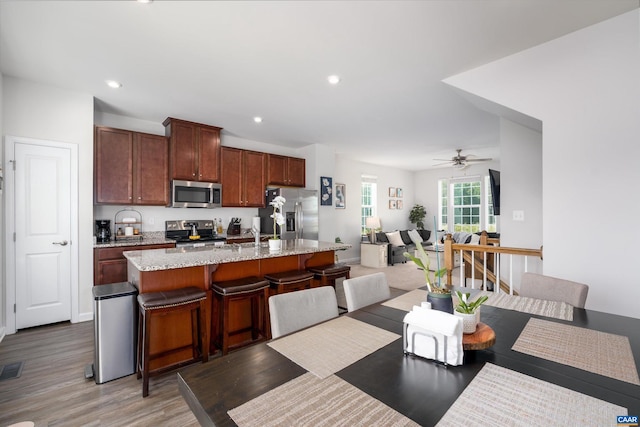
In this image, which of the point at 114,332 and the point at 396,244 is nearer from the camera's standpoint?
the point at 114,332

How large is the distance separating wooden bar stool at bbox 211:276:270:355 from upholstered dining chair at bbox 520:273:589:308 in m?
1.94

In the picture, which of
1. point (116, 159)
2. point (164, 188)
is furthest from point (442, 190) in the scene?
point (116, 159)

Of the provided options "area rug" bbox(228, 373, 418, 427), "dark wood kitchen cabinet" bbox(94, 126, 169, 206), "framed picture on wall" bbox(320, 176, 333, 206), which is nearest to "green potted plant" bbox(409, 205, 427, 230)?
"framed picture on wall" bbox(320, 176, 333, 206)

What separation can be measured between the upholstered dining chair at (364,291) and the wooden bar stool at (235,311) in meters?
1.01

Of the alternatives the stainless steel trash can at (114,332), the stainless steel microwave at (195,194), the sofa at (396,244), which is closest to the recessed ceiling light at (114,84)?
the stainless steel microwave at (195,194)

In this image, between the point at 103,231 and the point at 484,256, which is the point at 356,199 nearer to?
the point at 484,256

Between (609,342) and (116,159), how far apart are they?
4813 mm

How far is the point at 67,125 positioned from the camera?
10.9 feet

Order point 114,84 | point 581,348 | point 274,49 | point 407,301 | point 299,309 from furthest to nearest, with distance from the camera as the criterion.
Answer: point 114,84 → point 274,49 → point 407,301 → point 299,309 → point 581,348

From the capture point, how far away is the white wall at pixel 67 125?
3.07 metres

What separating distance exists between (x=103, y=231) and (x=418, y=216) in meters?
7.97

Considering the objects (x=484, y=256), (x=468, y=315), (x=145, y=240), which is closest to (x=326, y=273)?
(x=484, y=256)

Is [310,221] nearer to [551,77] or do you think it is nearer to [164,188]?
[164,188]

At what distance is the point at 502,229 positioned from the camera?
3.71 metres
